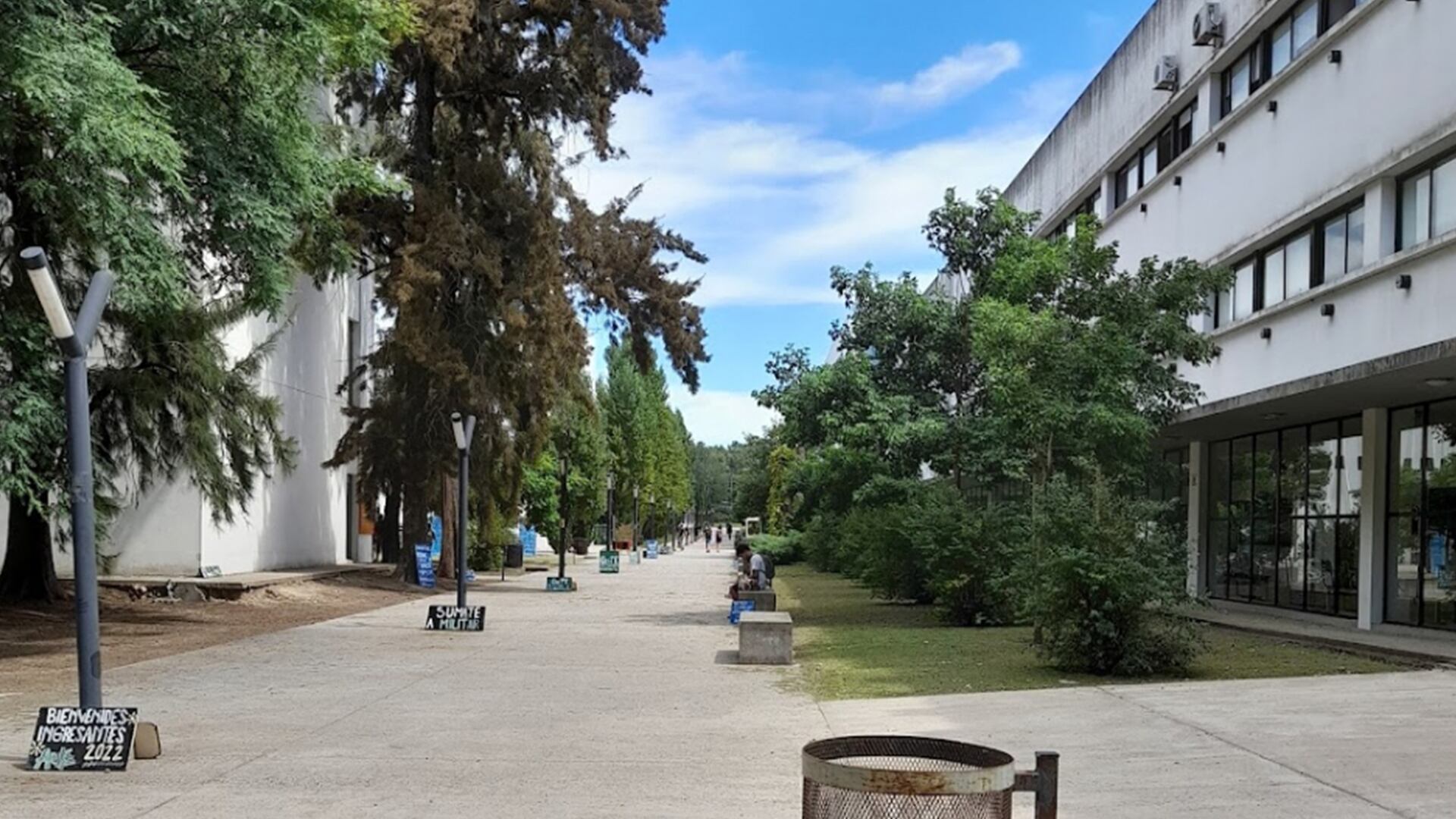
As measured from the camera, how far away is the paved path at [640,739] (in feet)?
25.6

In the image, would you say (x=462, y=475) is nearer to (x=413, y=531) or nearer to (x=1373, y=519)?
(x=413, y=531)

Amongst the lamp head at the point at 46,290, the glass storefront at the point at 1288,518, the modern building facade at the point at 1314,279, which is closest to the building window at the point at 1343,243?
the modern building facade at the point at 1314,279

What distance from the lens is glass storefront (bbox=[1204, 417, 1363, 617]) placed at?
70.3ft

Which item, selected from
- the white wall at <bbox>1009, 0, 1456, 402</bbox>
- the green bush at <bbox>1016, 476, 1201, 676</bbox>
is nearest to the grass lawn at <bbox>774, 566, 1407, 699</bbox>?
the green bush at <bbox>1016, 476, 1201, 676</bbox>

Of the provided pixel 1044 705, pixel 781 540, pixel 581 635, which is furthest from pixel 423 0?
pixel 781 540

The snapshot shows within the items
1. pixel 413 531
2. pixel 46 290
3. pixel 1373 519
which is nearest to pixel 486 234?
pixel 413 531

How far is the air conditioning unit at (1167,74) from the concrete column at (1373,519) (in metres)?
10.3

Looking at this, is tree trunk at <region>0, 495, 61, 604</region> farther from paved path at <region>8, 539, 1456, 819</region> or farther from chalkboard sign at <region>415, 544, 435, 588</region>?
chalkboard sign at <region>415, 544, 435, 588</region>

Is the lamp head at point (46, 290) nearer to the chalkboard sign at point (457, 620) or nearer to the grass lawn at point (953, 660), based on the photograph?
the grass lawn at point (953, 660)

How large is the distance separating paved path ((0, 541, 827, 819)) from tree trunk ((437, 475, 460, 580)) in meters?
14.0

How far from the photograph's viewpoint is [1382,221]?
18484mm

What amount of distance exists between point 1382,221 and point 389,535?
29.9 meters

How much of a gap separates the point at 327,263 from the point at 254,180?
221 inches

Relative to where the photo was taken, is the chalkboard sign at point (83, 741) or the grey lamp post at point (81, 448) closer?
the chalkboard sign at point (83, 741)
